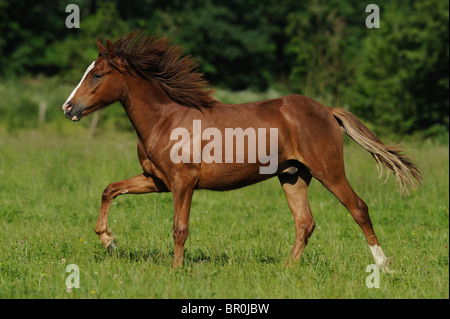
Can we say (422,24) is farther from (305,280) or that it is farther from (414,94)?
(305,280)

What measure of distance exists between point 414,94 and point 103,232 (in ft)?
59.7

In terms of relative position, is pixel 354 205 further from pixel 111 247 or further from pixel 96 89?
pixel 96 89

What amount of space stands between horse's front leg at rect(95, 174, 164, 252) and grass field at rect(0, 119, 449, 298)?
0.25 m

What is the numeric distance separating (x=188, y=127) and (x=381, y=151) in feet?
7.32

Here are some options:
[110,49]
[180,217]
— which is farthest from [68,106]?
[180,217]

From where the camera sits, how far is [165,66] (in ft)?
19.7

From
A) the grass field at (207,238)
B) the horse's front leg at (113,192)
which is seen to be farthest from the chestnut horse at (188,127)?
the grass field at (207,238)

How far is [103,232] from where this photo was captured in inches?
232

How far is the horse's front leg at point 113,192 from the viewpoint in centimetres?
590

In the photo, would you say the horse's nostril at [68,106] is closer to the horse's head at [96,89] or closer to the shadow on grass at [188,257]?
the horse's head at [96,89]

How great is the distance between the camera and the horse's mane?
19.2 feet

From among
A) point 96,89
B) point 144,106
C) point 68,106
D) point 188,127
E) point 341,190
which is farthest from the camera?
point 341,190

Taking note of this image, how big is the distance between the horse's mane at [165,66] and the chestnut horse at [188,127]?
0.01 m

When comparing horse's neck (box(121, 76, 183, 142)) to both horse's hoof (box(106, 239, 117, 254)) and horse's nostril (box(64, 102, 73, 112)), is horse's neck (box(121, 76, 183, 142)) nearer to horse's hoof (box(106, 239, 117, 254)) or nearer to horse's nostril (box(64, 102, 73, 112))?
horse's nostril (box(64, 102, 73, 112))
